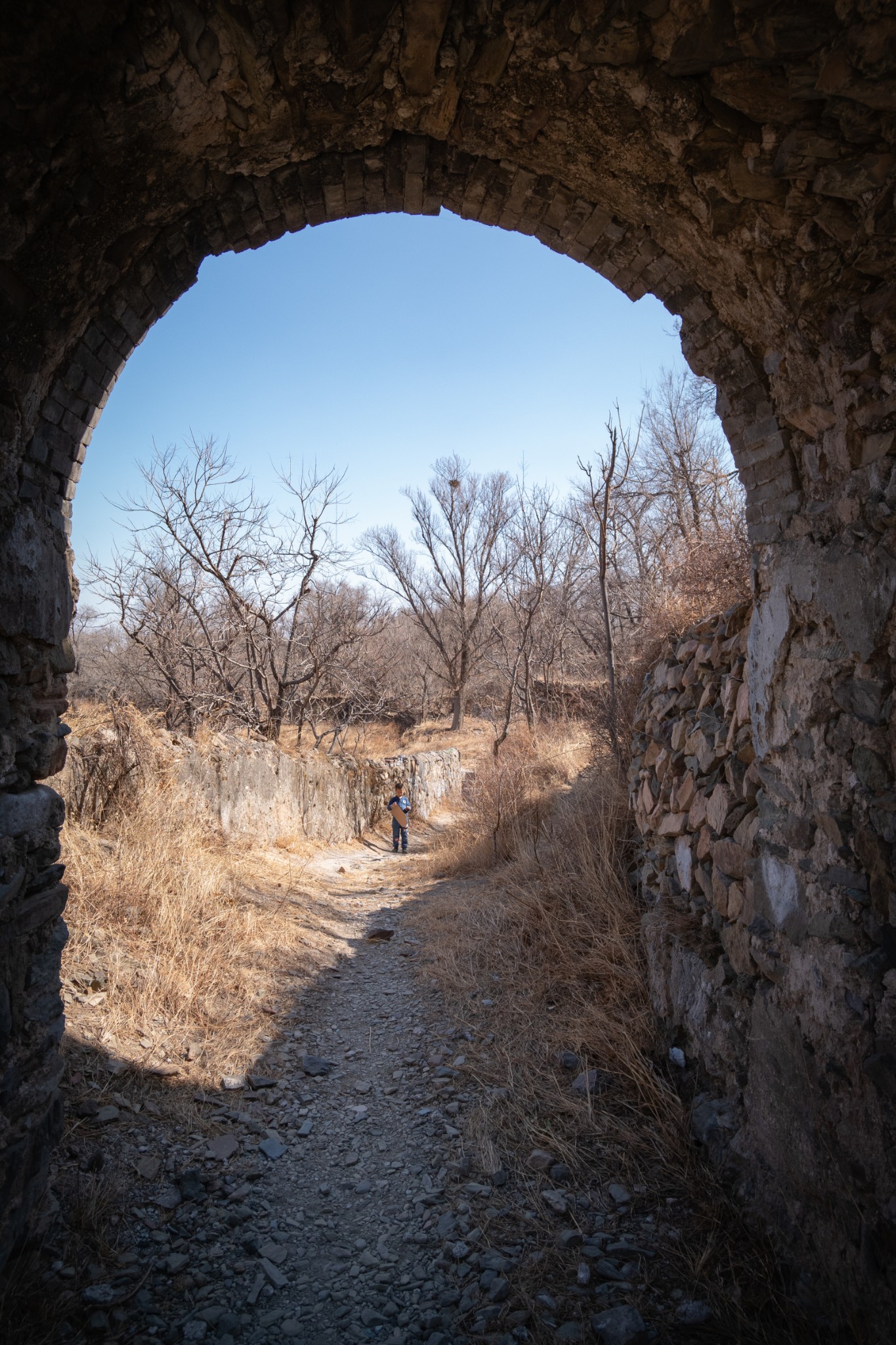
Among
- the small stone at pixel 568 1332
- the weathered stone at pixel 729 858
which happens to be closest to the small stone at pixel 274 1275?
the small stone at pixel 568 1332

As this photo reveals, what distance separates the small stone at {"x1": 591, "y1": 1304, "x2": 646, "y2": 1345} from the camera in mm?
2084

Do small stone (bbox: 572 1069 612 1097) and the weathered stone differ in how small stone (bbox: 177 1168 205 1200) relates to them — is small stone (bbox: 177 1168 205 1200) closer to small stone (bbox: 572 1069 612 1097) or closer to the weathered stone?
small stone (bbox: 572 1069 612 1097)

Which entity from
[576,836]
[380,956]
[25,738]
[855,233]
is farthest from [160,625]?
[855,233]

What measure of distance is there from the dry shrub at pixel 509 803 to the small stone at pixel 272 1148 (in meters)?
3.59

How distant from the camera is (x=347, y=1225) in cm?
268

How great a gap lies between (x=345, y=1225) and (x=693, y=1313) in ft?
4.36

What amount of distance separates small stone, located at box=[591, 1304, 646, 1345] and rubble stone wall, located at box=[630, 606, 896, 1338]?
1.98ft

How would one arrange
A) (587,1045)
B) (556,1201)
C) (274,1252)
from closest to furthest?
(274,1252) → (556,1201) → (587,1045)

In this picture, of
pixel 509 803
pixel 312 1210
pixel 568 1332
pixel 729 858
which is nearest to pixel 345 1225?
pixel 312 1210

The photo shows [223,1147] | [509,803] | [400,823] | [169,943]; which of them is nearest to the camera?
[223,1147]

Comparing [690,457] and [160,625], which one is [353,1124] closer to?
[160,625]

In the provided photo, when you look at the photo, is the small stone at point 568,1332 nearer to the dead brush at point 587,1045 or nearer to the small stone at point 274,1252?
the dead brush at point 587,1045

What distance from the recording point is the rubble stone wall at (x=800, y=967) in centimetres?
205

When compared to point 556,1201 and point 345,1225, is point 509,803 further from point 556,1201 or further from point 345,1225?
point 345,1225
